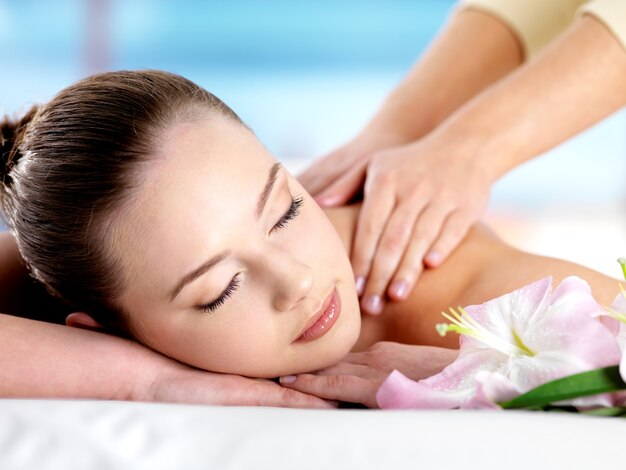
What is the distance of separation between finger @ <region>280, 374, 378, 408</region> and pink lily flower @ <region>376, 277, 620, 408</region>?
169 millimetres

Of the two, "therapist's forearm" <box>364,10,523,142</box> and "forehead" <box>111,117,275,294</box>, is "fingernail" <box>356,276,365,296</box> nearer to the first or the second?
"forehead" <box>111,117,275,294</box>

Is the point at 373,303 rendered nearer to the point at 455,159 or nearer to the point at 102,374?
the point at 455,159

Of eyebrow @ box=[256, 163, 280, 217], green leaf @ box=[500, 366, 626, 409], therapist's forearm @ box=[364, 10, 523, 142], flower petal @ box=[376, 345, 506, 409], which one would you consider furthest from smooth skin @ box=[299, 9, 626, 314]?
green leaf @ box=[500, 366, 626, 409]

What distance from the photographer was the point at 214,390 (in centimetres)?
120

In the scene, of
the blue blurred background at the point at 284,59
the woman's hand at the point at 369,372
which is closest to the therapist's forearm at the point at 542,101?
the woman's hand at the point at 369,372

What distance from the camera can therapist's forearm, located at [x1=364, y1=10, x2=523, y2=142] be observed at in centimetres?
196

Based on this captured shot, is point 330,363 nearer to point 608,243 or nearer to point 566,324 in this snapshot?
point 566,324

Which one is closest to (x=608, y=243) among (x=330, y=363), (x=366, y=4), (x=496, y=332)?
(x=366, y=4)

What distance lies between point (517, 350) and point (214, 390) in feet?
1.49

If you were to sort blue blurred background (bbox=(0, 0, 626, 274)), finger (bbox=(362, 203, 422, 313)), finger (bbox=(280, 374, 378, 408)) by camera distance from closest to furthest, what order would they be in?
finger (bbox=(280, 374, 378, 408)) → finger (bbox=(362, 203, 422, 313)) → blue blurred background (bbox=(0, 0, 626, 274))

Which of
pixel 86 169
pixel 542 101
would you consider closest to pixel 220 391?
pixel 86 169

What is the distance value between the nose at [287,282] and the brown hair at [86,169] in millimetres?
230

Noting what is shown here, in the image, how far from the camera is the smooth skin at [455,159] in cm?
151

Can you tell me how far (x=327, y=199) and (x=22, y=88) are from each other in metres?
4.63
